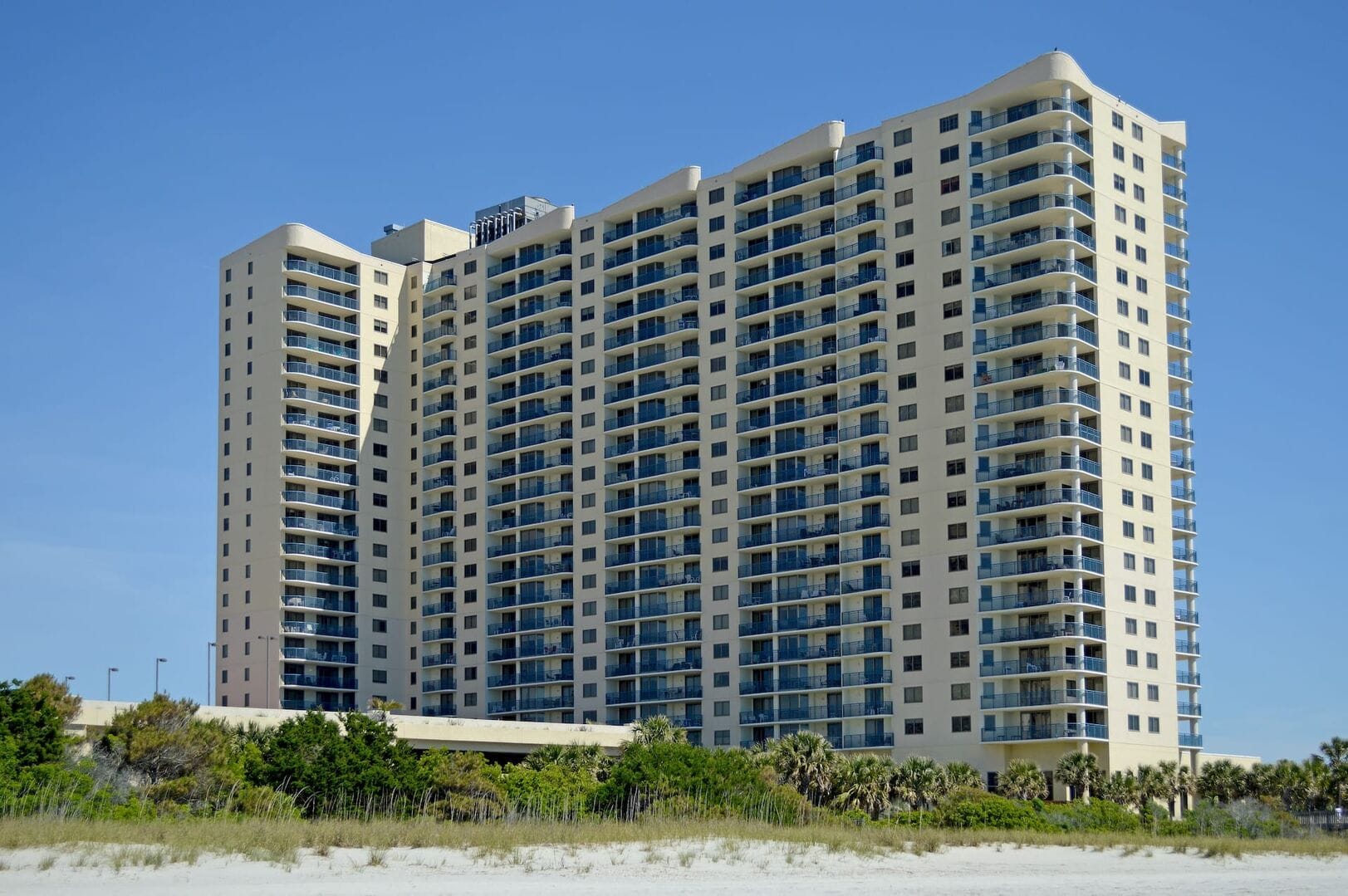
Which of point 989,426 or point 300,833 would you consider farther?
point 989,426

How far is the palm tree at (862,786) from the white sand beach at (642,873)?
97.5 ft

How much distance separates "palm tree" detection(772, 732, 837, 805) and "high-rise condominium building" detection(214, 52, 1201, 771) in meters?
22.5

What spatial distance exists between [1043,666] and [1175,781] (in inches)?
407

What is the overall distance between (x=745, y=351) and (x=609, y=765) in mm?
38595

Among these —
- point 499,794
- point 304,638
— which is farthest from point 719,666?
point 499,794

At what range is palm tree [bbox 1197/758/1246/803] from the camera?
101m

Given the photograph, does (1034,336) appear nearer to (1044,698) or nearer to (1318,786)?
(1044,698)

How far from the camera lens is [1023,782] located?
9300 centimetres

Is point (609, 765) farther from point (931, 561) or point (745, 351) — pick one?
point (745, 351)

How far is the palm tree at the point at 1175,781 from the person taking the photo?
9900 cm

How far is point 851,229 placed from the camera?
11494cm

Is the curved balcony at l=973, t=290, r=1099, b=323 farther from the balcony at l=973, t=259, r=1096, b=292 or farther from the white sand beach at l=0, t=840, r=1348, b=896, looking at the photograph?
the white sand beach at l=0, t=840, r=1348, b=896

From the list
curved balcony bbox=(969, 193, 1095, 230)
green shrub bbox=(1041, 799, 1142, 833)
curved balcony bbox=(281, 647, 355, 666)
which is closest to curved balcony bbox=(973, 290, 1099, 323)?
curved balcony bbox=(969, 193, 1095, 230)

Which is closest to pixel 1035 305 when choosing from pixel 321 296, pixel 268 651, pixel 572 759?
pixel 572 759
